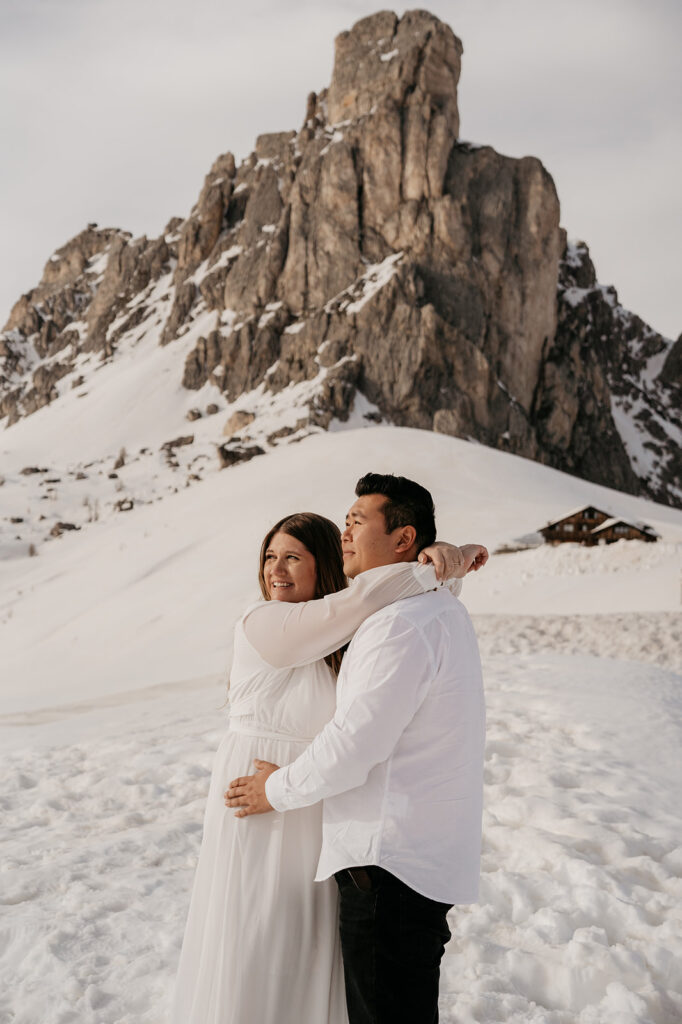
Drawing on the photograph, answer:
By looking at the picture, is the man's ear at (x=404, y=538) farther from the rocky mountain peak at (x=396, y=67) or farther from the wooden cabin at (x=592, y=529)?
the rocky mountain peak at (x=396, y=67)

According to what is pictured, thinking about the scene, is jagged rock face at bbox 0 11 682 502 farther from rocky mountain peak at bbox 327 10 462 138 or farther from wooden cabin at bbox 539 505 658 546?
wooden cabin at bbox 539 505 658 546

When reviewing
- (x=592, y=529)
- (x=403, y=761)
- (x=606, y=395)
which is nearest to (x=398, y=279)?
(x=606, y=395)

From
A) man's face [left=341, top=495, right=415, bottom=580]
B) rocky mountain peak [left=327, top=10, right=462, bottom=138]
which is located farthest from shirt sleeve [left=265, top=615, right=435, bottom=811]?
rocky mountain peak [left=327, top=10, right=462, bottom=138]

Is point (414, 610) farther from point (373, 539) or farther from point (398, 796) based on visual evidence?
point (398, 796)

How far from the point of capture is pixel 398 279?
62.8 meters

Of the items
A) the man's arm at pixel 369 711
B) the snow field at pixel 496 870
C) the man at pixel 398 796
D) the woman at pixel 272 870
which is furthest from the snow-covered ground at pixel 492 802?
the man's arm at pixel 369 711

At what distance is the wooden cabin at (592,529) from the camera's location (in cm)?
1769

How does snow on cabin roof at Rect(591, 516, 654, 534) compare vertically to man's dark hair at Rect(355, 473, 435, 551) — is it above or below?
above

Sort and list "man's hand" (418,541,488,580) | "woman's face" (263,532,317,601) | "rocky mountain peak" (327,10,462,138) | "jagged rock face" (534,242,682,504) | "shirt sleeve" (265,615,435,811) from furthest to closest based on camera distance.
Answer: "jagged rock face" (534,242,682,504) < "rocky mountain peak" (327,10,462,138) < "woman's face" (263,532,317,601) < "man's hand" (418,541,488,580) < "shirt sleeve" (265,615,435,811)

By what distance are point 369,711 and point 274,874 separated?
0.70m

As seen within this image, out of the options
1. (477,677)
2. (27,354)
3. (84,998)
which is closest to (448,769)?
(477,677)

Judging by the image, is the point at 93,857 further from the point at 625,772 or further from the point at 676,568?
Result: the point at 676,568

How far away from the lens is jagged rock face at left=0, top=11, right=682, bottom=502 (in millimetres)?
62688

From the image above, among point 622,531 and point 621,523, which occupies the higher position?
point 621,523
